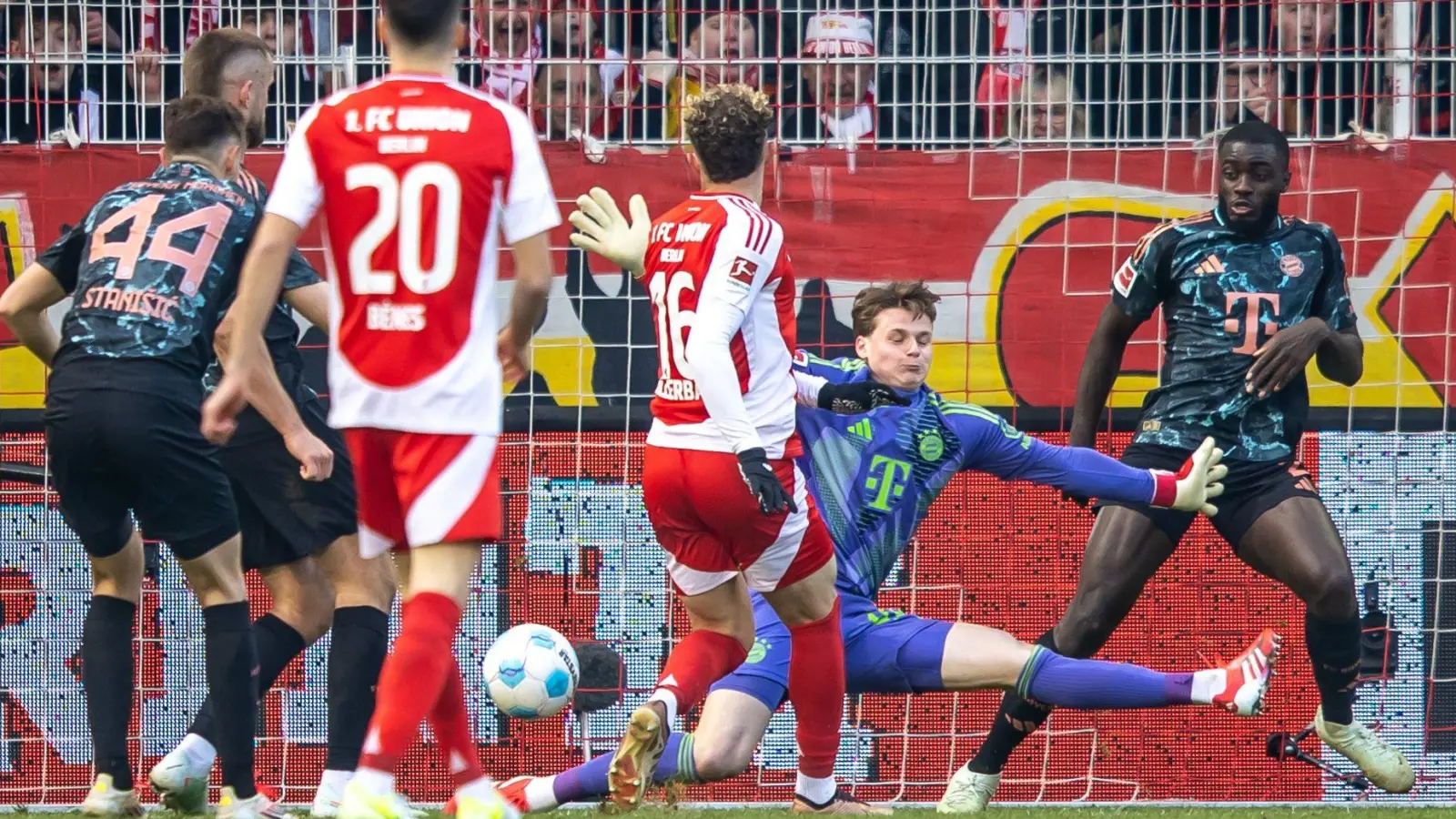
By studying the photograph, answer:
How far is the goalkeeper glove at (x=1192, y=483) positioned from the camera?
5.82 metres

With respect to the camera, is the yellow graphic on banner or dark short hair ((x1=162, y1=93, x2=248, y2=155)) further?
the yellow graphic on banner

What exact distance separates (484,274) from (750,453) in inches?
41.2

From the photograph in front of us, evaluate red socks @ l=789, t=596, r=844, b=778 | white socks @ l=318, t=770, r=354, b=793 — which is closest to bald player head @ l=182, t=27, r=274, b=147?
white socks @ l=318, t=770, r=354, b=793

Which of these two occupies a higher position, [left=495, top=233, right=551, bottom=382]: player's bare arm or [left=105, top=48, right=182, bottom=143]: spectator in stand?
[left=105, top=48, right=182, bottom=143]: spectator in stand

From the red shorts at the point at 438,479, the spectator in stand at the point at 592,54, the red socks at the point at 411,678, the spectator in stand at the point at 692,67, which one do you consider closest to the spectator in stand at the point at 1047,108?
the spectator in stand at the point at 692,67

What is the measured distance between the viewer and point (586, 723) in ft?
25.5

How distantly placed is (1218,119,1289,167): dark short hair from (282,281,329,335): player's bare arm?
118 inches

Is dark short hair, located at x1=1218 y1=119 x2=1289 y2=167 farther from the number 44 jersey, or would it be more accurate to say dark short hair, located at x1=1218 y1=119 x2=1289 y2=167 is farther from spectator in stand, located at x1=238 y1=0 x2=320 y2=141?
spectator in stand, located at x1=238 y1=0 x2=320 y2=141

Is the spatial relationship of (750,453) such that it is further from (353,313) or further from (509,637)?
(509,637)

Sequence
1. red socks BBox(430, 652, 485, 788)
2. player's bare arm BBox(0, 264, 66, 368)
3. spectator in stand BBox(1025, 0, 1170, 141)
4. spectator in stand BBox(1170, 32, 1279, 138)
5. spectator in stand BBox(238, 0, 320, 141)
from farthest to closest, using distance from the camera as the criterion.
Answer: spectator in stand BBox(238, 0, 320, 141), spectator in stand BBox(1025, 0, 1170, 141), spectator in stand BBox(1170, 32, 1279, 138), player's bare arm BBox(0, 264, 66, 368), red socks BBox(430, 652, 485, 788)

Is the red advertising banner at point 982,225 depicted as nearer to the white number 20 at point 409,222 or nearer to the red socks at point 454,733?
the red socks at point 454,733

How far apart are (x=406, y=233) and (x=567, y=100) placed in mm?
4039

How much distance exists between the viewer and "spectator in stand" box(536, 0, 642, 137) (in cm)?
788

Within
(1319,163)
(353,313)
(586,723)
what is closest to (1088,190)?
(1319,163)
